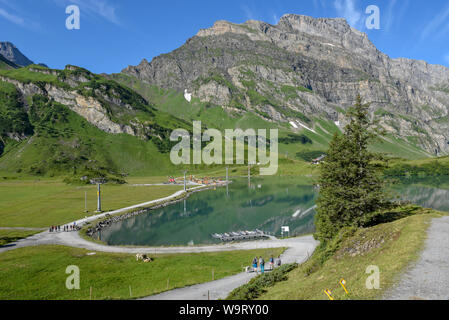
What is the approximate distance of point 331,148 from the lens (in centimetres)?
4334

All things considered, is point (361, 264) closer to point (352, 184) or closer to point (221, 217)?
point (352, 184)

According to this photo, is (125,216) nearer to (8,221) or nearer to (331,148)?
(8,221)

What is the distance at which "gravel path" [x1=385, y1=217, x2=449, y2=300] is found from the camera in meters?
16.6

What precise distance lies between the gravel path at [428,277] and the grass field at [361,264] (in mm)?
579

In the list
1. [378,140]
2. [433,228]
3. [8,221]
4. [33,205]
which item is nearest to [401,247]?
[433,228]

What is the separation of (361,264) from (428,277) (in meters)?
6.74

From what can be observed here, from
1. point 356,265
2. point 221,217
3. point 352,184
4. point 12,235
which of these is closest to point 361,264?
point 356,265

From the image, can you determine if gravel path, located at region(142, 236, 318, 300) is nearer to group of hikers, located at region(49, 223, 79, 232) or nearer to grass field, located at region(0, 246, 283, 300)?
grass field, located at region(0, 246, 283, 300)

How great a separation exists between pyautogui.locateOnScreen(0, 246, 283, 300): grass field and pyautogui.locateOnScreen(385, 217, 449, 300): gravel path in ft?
79.5

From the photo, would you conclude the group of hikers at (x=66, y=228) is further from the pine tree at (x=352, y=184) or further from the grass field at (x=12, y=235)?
the pine tree at (x=352, y=184)

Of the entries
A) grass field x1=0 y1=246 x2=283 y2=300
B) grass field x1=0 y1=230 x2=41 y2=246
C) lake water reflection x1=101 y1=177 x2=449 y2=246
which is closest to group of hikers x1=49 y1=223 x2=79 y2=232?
grass field x1=0 y1=230 x2=41 y2=246

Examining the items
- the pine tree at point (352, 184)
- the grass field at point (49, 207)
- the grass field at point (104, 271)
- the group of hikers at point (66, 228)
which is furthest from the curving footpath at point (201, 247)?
the grass field at point (49, 207)
